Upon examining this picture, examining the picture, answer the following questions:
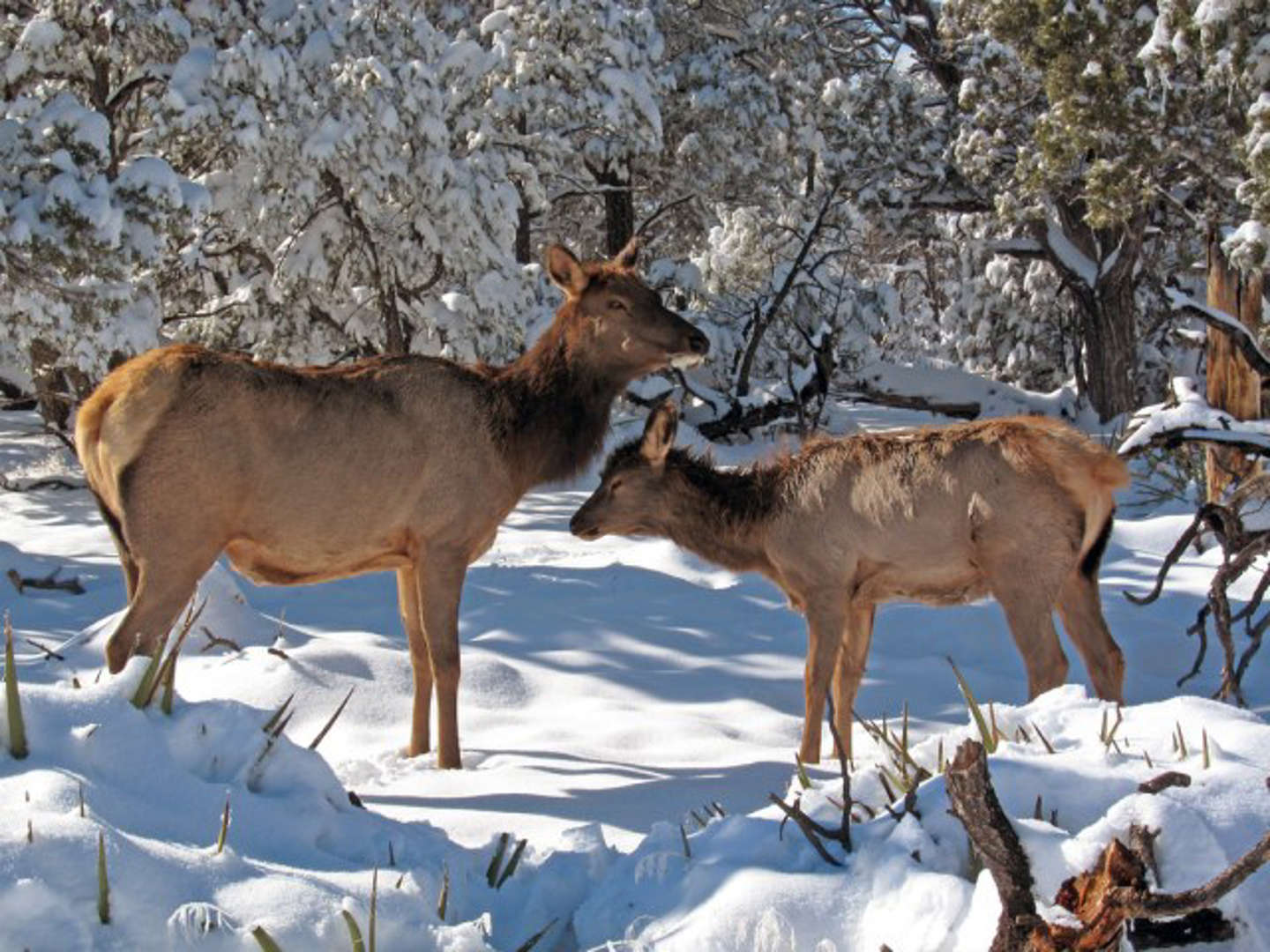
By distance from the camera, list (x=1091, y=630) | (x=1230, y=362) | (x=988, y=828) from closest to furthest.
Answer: (x=988, y=828) → (x=1091, y=630) → (x=1230, y=362)

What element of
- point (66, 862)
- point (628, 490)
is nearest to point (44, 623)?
point (628, 490)

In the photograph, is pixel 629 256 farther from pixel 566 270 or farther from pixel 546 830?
pixel 546 830

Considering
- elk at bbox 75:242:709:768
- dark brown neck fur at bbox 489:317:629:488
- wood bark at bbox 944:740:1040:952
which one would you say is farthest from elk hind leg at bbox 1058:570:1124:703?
wood bark at bbox 944:740:1040:952

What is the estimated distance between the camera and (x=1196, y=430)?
7312 mm

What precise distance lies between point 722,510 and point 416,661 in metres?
1.91

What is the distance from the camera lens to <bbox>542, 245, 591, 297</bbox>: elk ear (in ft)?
25.3

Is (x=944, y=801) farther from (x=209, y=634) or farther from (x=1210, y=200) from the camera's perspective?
(x=1210, y=200)

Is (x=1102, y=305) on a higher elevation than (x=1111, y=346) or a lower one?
higher

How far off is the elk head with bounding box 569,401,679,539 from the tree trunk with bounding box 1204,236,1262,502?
452 centimetres

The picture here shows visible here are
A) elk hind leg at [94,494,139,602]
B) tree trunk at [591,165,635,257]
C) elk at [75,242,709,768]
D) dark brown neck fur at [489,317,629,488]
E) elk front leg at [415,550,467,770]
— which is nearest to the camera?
elk at [75,242,709,768]

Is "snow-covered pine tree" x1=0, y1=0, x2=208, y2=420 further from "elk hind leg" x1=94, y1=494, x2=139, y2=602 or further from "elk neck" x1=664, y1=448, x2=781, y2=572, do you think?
"elk neck" x1=664, y1=448, x2=781, y2=572

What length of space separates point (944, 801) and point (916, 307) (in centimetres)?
4743

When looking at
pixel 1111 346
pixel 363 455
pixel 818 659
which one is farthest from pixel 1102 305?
pixel 363 455

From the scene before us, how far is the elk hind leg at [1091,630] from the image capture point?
6902 millimetres
